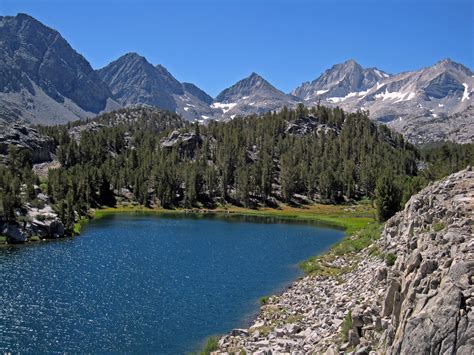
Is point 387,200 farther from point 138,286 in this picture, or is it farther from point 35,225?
point 35,225

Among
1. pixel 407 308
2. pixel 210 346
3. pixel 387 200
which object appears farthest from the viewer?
pixel 387 200

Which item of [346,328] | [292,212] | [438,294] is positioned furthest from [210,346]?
[292,212]

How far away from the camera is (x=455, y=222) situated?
30.6m

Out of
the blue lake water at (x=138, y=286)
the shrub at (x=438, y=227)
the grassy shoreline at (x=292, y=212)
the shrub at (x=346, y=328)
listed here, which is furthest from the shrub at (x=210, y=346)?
the grassy shoreline at (x=292, y=212)

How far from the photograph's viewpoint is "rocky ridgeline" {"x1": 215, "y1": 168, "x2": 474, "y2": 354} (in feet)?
70.5

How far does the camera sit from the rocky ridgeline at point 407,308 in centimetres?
2148

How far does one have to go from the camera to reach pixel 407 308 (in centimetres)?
2408

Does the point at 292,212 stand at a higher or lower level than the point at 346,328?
higher

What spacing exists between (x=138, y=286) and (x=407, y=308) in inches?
1820

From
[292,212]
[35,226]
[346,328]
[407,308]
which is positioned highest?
[292,212]

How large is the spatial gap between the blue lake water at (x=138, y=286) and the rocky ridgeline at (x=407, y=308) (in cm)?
726

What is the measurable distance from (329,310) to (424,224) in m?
11.0

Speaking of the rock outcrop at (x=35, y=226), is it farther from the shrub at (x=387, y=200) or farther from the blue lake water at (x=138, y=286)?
the shrub at (x=387, y=200)

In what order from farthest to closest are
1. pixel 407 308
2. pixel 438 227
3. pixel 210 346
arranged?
pixel 210 346 → pixel 438 227 → pixel 407 308
